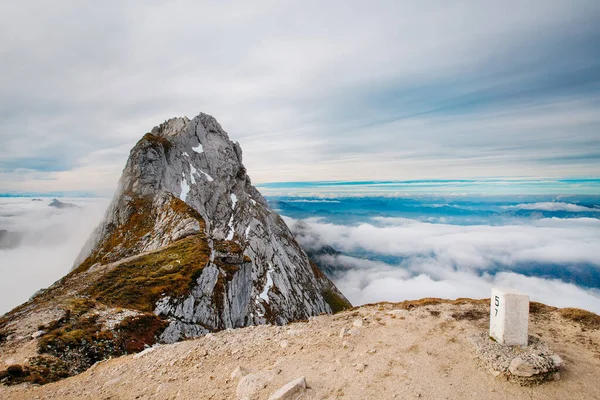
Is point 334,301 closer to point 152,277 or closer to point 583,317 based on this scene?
point 152,277

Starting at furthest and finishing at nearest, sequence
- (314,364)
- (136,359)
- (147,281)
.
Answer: (147,281), (136,359), (314,364)

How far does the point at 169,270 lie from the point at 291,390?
117ft

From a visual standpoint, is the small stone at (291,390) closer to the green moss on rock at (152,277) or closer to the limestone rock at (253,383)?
the limestone rock at (253,383)

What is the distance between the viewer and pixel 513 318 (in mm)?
12336

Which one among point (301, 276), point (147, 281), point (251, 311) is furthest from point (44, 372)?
point (301, 276)

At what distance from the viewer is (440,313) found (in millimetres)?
17578

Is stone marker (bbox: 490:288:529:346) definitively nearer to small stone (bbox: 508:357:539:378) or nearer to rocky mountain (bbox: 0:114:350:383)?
small stone (bbox: 508:357:539:378)

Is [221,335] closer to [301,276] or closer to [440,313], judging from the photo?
[440,313]

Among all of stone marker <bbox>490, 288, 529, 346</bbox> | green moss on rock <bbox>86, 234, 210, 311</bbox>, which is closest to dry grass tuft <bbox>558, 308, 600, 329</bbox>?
stone marker <bbox>490, 288, 529, 346</bbox>

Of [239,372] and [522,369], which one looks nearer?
[522,369]

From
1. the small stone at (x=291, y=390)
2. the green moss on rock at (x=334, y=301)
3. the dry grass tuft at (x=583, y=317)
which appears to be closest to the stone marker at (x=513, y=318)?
the dry grass tuft at (x=583, y=317)

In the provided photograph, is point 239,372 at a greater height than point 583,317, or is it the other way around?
point 583,317

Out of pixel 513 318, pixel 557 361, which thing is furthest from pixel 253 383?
pixel 557 361

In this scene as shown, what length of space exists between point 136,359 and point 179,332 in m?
14.9
